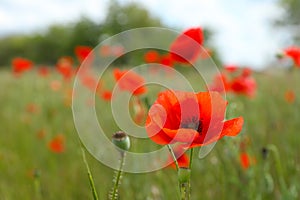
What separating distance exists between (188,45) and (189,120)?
43cm

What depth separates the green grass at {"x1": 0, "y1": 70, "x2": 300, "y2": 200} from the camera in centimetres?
142

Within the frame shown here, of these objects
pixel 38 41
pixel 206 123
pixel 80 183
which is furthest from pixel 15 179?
pixel 38 41

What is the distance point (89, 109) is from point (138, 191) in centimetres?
146

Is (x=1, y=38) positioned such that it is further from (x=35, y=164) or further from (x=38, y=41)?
(x=35, y=164)

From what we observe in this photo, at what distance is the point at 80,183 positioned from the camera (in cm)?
183

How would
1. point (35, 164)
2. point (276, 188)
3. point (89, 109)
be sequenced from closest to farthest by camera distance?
point (276, 188)
point (35, 164)
point (89, 109)

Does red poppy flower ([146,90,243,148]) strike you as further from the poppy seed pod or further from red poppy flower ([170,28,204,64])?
red poppy flower ([170,28,204,64])

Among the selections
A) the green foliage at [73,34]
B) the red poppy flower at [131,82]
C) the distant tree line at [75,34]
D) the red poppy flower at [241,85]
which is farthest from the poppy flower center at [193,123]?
the green foliage at [73,34]

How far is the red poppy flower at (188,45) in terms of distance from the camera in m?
0.92

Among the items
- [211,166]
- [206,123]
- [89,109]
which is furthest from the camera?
[89,109]

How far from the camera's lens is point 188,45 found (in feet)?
3.37

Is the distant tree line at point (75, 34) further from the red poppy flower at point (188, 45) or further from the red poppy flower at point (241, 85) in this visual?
the red poppy flower at point (188, 45)

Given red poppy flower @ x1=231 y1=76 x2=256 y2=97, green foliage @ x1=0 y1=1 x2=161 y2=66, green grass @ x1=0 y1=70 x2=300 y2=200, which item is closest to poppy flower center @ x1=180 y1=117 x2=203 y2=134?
green grass @ x1=0 y1=70 x2=300 y2=200

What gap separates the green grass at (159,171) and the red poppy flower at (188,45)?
20 cm
